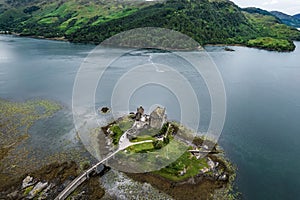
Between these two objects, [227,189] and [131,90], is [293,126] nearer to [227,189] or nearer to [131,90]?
[227,189]

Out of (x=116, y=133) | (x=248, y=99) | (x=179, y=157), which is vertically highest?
(x=116, y=133)

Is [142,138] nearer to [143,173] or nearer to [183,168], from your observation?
[143,173]

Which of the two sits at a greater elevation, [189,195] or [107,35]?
[107,35]

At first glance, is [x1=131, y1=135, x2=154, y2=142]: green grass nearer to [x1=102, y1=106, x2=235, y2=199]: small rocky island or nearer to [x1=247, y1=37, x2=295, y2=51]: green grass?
[x1=102, y1=106, x2=235, y2=199]: small rocky island

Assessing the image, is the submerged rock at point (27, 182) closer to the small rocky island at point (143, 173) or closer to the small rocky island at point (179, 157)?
the small rocky island at point (143, 173)

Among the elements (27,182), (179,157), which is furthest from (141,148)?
(27,182)

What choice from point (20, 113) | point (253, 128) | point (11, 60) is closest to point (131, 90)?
point (20, 113)
